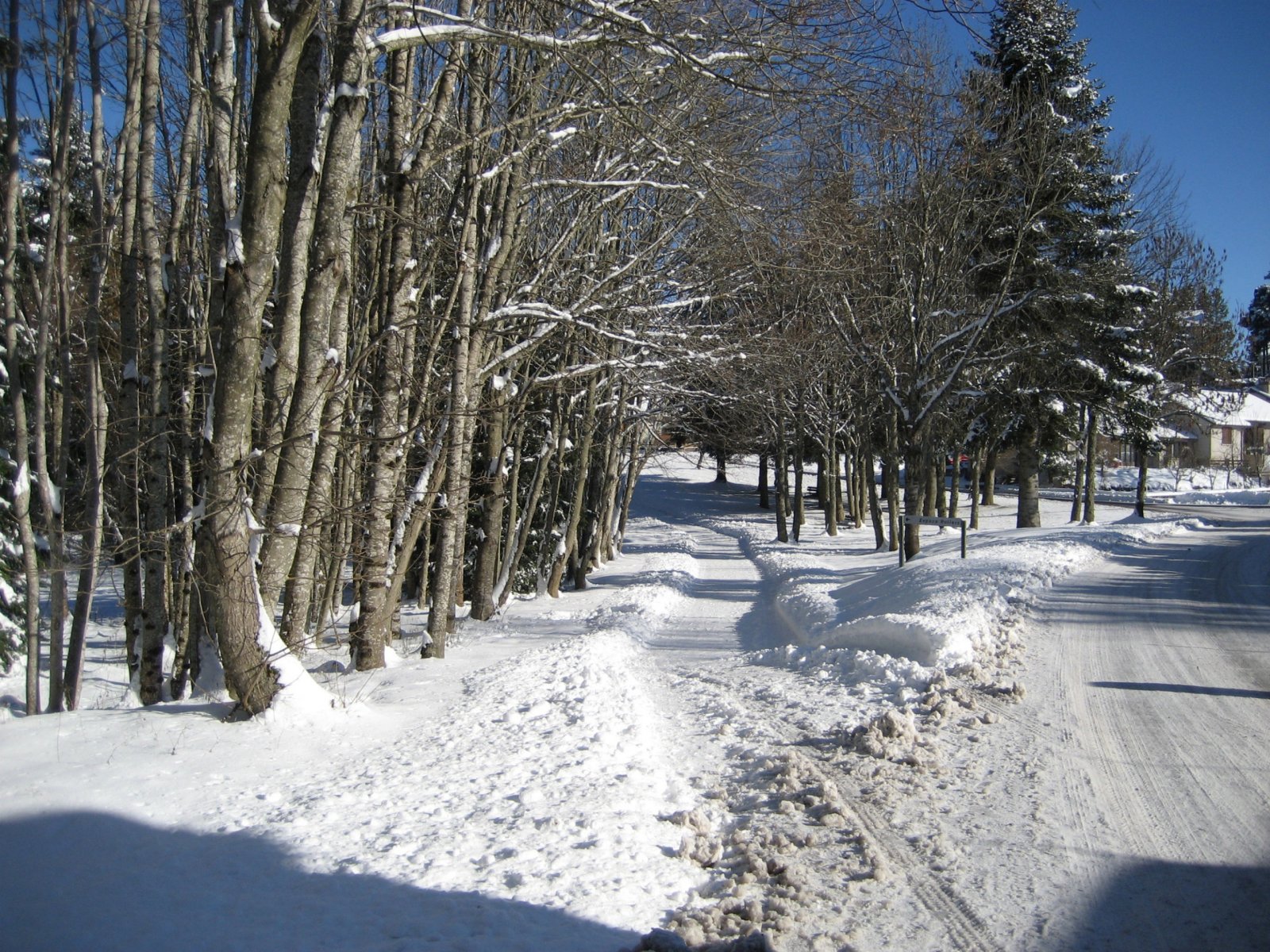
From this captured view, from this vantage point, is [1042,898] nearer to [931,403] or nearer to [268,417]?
[268,417]

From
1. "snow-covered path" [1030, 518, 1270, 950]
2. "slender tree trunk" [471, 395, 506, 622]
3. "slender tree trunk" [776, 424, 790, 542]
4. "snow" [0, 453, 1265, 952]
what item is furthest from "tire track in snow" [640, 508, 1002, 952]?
"slender tree trunk" [776, 424, 790, 542]

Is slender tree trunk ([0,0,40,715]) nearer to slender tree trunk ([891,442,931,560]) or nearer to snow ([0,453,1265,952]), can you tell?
snow ([0,453,1265,952])

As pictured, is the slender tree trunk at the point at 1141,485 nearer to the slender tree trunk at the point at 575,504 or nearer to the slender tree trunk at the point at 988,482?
the slender tree trunk at the point at 988,482

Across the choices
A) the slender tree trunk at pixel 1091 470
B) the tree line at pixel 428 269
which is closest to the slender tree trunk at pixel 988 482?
the slender tree trunk at pixel 1091 470

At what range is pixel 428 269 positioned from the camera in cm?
1143

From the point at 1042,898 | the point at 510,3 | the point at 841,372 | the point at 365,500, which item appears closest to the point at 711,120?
the point at 510,3

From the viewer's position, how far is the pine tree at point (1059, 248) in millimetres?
18172

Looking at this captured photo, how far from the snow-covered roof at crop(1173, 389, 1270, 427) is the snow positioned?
30066 mm

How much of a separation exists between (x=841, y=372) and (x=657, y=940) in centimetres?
2401

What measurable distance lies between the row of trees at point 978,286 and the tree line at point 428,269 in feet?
0.53

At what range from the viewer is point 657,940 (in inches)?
142

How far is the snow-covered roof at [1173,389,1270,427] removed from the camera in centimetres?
3444

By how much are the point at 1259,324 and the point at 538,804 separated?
72075 mm

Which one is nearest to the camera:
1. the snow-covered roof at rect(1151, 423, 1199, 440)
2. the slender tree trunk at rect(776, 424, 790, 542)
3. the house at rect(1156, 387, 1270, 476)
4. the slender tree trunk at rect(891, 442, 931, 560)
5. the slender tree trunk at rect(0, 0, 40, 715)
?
the slender tree trunk at rect(0, 0, 40, 715)
